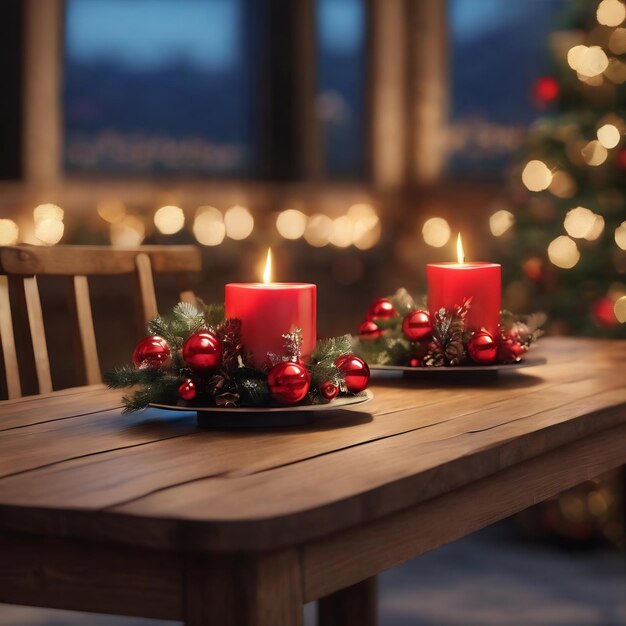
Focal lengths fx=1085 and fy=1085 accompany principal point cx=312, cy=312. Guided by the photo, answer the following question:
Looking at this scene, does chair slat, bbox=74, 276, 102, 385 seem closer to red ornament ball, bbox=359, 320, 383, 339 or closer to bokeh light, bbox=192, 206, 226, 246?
red ornament ball, bbox=359, 320, 383, 339

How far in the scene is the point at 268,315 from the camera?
1.16 m

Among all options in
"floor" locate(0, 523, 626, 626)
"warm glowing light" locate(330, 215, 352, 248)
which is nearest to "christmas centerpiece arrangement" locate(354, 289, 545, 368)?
"floor" locate(0, 523, 626, 626)

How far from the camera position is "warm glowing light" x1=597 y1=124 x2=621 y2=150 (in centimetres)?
342

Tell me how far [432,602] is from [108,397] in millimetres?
1537

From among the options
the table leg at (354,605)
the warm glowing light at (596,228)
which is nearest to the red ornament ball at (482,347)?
the table leg at (354,605)

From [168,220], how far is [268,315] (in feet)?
10.3

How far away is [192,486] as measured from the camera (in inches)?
33.4

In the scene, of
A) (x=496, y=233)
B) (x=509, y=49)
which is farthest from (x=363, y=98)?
(x=496, y=233)

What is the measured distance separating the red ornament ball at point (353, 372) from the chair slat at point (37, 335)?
58 cm

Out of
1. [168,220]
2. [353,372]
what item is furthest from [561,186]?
[353,372]

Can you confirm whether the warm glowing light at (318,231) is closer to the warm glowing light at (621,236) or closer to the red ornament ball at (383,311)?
the warm glowing light at (621,236)

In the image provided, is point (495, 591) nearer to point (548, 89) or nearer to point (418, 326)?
point (418, 326)

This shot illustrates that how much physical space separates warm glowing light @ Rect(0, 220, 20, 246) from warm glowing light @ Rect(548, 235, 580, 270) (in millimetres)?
1794

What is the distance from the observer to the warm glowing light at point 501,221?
144 inches
